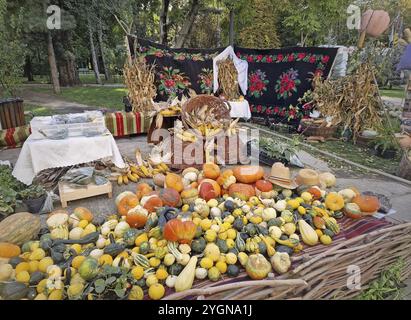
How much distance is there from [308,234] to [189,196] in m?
1.06

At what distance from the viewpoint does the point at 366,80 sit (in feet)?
19.5

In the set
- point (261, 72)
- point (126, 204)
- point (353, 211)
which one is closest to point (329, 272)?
point (353, 211)

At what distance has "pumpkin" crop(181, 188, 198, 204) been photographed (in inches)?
98.8

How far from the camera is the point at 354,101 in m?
6.11

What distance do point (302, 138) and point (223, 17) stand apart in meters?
8.02

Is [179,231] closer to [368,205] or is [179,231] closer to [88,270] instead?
[88,270]

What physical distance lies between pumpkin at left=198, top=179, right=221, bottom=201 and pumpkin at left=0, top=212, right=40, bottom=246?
1.36m

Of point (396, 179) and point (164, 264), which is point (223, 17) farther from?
point (164, 264)

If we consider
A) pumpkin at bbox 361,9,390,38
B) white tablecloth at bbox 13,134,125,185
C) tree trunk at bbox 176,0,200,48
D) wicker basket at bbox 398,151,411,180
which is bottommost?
wicker basket at bbox 398,151,411,180

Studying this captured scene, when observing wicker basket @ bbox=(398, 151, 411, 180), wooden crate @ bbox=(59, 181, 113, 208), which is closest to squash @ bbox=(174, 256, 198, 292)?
wooden crate @ bbox=(59, 181, 113, 208)

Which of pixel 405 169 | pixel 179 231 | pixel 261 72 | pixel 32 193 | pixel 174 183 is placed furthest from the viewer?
pixel 261 72

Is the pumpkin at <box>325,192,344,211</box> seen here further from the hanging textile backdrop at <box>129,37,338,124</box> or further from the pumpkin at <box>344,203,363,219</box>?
the hanging textile backdrop at <box>129,37,338,124</box>

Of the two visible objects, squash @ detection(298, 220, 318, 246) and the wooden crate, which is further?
the wooden crate
